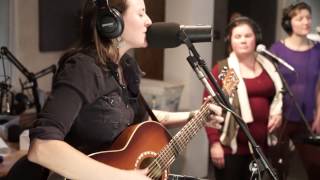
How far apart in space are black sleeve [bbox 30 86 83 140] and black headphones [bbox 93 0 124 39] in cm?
26

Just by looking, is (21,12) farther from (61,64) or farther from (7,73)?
(61,64)

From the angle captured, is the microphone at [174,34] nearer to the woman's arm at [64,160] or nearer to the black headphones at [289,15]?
the woman's arm at [64,160]

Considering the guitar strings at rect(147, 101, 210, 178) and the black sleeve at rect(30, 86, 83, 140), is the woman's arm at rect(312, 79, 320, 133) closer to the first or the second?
the guitar strings at rect(147, 101, 210, 178)

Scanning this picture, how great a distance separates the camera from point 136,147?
1677 millimetres

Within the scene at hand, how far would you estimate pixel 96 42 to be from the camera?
164 cm

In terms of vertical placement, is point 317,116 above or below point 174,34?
below

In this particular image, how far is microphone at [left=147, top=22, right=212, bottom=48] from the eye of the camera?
1.65 meters

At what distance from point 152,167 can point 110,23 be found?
516 mm

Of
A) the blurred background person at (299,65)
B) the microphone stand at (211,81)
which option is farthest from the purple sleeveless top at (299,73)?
the microphone stand at (211,81)

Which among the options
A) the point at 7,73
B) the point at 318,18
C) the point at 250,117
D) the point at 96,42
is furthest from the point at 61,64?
the point at 318,18

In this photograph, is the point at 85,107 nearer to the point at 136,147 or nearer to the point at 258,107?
the point at 136,147

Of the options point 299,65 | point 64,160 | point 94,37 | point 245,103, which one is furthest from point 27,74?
point 299,65

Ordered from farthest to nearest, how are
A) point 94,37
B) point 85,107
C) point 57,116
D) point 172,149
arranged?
point 172,149
point 94,37
point 85,107
point 57,116

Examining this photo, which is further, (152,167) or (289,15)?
(289,15)
